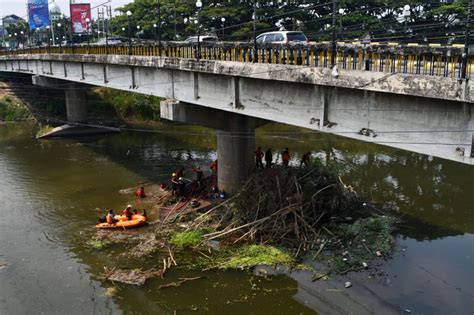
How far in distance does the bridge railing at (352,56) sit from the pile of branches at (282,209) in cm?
475

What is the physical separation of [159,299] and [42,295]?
3554 millimetres

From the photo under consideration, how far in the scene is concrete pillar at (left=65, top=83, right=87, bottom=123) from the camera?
42156 mm

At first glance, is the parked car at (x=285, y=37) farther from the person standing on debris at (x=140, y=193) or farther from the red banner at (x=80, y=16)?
the red banner at (x=80, y=16)

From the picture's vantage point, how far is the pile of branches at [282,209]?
16.8m

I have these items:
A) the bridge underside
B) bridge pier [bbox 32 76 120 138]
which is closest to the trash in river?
the bridge underside

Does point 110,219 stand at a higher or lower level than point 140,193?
higher

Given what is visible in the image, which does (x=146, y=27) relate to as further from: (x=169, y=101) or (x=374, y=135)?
(x=374, y=135)

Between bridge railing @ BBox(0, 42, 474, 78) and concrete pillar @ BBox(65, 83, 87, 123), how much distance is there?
911 inches

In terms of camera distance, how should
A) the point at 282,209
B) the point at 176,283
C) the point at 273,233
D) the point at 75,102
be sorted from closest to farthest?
1. the point at 176,283
2. the point at 273,233
3. the point at 282,209
4. the point at 75,102

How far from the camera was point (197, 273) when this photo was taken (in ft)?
50.0

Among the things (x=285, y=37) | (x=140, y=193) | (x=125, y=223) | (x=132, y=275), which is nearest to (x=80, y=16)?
(x=140, y=193)

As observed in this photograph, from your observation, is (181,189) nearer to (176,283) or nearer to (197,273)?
(197,273)

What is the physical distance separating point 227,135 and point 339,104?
835cm

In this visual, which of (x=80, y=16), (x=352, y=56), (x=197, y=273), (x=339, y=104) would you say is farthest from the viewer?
(x=80, y=16)
